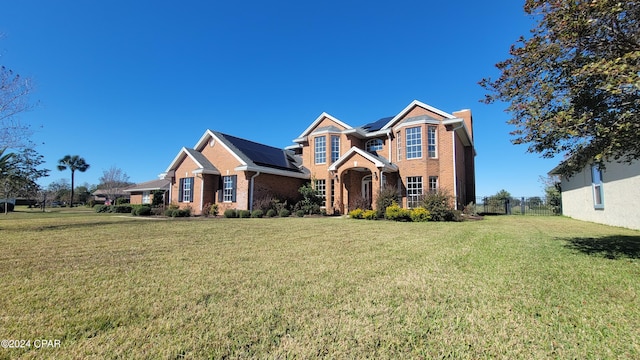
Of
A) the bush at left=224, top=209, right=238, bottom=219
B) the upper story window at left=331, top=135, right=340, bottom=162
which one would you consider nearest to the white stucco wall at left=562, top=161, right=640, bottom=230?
the upper story window at left=331, top=135, right=340, bottom=162

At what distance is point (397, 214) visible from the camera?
15094mm

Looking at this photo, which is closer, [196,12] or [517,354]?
[517,354]

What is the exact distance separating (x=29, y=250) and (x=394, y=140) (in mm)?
18968

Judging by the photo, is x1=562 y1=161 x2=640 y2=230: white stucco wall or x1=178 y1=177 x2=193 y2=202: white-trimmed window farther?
x1=178 y1=177 x2=193 y2=202: white-trimmed window

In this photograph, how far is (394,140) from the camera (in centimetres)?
2058

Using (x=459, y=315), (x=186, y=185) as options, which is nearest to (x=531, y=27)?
(x=459, y=315)

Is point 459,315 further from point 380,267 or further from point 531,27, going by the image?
point 531,27

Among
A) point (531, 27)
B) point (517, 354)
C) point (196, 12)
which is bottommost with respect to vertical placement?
point (517, 354)

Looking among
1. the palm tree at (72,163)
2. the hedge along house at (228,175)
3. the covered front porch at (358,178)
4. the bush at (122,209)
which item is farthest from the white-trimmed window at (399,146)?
the palm tree at (72,163)

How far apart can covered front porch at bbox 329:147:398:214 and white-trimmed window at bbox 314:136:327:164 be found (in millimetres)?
1942

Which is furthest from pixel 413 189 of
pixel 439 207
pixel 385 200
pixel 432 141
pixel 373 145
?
pixel 373 145

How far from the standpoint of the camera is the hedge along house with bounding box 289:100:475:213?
18.6 meters

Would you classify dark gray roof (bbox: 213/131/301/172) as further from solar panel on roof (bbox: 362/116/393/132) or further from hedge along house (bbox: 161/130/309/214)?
solar panel on roof (bbox: 362/116/393/132)

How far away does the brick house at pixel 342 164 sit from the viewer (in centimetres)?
1883
